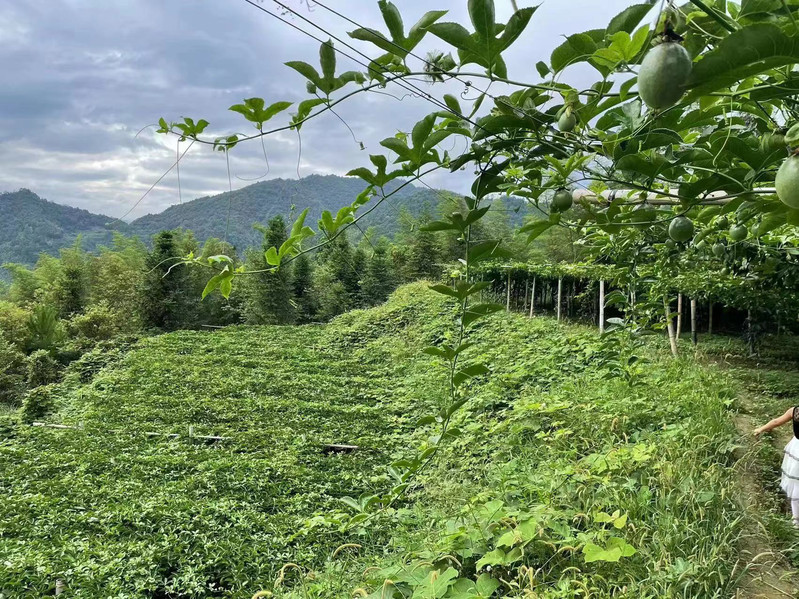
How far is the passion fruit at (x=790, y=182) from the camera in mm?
377

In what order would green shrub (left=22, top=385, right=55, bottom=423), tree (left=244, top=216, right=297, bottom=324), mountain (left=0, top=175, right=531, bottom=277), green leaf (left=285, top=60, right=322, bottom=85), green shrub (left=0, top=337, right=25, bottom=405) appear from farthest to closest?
1. tree (left=244, top=216, right=297, bottom=324)
2. green shrub (left=0, top=337, right=25, bottom=405)
3. green shrub (left=22, top=385, right=55, bottom=423)
4. mountain (left=0, top=175, right=531, bottom=277)
5. green leaf (left=285, top=60, right=322, bottom=85)

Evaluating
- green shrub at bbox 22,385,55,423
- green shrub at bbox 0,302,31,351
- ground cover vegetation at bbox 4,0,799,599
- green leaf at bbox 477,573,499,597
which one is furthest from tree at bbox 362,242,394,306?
green leaf at bbox 477,573,499,597

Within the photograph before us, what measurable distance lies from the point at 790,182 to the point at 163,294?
51.0ft

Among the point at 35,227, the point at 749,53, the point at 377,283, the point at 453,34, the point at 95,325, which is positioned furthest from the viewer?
the point at 35,227

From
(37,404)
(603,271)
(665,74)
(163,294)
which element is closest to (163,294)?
(163,294)

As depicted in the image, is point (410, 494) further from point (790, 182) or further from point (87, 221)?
point (87, 221)

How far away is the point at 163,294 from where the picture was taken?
46.7ft

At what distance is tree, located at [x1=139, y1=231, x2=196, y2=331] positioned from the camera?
13820mm

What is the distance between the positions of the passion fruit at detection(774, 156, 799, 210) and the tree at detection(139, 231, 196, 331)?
14.8 m

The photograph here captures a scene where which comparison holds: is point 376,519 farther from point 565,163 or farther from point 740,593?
point 565,163

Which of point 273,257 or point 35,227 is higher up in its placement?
point 35,227

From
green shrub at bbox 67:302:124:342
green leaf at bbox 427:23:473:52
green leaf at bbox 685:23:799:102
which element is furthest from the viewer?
green shrub at bbox 67:302:124:342

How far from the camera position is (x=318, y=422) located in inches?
213

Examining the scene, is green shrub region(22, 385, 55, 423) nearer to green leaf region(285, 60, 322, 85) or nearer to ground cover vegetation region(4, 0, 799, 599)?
ground cover vegetation region(4, 0, 799, 599)
